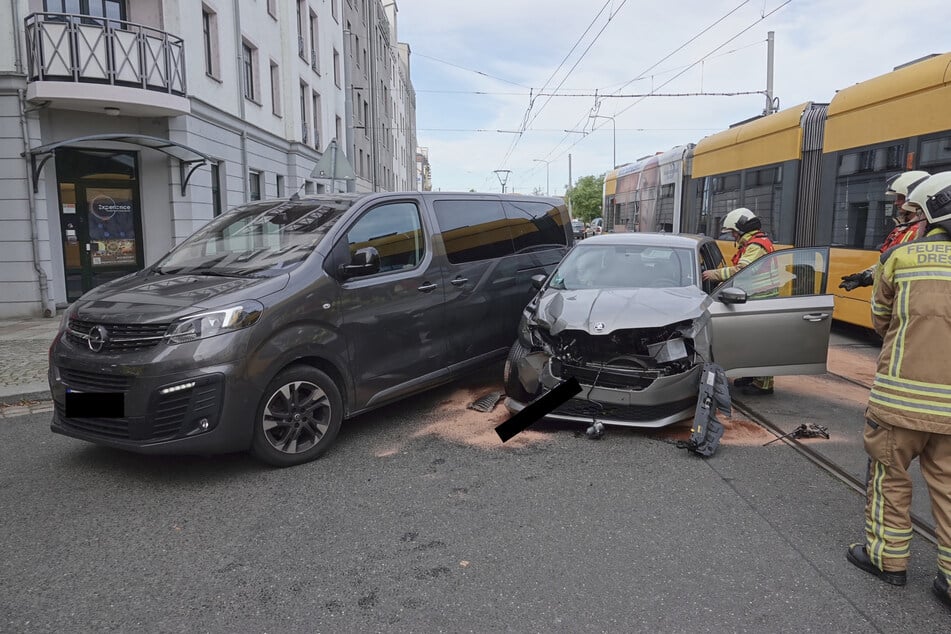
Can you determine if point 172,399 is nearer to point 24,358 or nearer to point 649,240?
point 649,240

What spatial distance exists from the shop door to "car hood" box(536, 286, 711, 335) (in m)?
10.5

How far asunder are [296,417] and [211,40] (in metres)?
14.0

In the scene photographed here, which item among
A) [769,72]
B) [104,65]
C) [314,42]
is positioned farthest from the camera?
[314,42]

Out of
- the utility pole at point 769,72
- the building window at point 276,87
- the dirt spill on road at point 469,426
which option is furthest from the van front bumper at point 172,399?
the utility pole at point 769,72

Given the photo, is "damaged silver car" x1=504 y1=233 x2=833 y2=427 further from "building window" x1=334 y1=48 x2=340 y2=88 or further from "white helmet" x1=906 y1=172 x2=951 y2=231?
"building window" x1=334 y1=48 x2=340 y2=88

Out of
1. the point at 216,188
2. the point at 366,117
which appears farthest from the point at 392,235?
the point at 366,117

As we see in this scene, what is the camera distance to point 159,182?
13445 millimetres

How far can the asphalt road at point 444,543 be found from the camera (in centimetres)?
280

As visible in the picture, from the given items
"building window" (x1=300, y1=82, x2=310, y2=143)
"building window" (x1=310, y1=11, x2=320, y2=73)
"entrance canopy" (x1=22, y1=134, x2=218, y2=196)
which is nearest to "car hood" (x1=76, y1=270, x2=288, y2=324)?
"entrance canopy" (x1=22, y1=134, x2=218, y2=196)

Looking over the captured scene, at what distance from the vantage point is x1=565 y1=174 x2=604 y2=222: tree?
91.3 m

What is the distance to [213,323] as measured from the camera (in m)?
3.99

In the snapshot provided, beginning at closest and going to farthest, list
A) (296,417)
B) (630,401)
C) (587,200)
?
(296,417) < (630,401) < (587,200)

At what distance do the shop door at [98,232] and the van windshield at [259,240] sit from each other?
851cm

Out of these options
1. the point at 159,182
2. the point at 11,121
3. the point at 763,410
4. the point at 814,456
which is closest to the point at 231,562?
the point at 814,456
